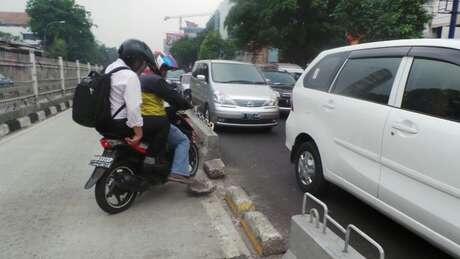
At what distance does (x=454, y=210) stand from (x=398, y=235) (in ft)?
4.16

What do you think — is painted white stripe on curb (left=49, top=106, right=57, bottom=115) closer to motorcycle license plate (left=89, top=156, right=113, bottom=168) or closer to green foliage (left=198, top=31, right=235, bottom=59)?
motorcycle license plate (left=89, top=156, right=113, bottom=168)

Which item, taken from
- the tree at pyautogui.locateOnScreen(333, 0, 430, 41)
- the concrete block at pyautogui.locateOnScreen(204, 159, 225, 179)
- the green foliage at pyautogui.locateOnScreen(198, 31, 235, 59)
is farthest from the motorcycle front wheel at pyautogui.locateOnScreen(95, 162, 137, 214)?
the green foliage at pyautogui.locateOnScreen(198, 31, 235, 59)

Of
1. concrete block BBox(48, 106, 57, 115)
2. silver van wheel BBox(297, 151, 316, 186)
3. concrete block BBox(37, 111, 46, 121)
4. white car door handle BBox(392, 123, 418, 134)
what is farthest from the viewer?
concrete block BBox(48, 106, 57, 115)

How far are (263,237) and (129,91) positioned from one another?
1.84 meters

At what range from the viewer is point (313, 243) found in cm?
247

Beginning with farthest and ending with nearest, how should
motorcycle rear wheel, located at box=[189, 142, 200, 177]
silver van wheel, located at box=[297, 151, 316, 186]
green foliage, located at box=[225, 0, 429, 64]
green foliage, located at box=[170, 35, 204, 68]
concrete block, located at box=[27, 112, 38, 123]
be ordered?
green foliage, located at box=[170, 35, 204, 68] → green foliage, located at box=[225, 0, 429, 64] → concrete block, located at box=[27, 112, 38, 123] → motorcycle rear wheel, located at box=[189, 142, 200, 177] → silver van wheel, located at box=[297, 151, 316, 186]

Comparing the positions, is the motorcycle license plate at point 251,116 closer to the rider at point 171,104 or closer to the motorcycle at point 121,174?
the rider at point 171,104

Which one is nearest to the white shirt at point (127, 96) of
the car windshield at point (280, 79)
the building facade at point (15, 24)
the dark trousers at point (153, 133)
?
the dark trousers at point (153, 133)

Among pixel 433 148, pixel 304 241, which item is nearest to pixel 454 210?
pixel 433 148

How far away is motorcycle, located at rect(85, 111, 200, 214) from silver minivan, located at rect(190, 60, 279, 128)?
4.14 meters

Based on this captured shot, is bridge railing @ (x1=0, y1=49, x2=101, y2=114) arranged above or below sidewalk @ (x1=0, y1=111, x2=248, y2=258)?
above

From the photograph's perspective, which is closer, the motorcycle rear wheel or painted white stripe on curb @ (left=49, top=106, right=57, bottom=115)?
the motorcycle rear wheel

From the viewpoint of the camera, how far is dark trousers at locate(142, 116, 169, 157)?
13.3 feet

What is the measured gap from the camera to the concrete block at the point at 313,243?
2296 millimetres
